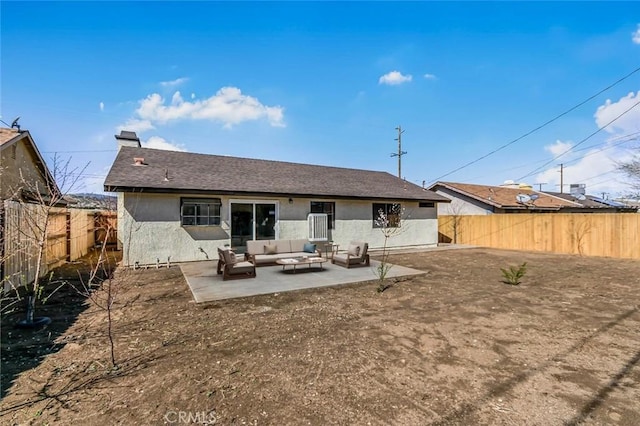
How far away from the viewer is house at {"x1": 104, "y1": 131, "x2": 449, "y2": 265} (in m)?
9.98

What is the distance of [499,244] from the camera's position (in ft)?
56.2

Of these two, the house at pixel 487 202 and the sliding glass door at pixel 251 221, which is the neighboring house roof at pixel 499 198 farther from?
the sliding glass door at pixel 251 221

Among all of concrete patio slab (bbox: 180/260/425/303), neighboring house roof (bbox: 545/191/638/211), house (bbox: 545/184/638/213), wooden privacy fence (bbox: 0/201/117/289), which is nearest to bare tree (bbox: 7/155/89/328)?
wooden privacy fence (bbox: 0/201/117/289)

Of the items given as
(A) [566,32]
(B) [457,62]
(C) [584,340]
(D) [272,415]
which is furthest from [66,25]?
(A) [566,32]

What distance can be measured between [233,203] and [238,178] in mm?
1448

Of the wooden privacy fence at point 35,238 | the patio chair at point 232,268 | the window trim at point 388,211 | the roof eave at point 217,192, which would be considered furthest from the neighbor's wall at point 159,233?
the window trim at point 388,211

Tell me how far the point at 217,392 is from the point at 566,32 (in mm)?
16844

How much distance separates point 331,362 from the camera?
3469 mm

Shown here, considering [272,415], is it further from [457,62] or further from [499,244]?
[499,244]

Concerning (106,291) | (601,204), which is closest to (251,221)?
(106,291)

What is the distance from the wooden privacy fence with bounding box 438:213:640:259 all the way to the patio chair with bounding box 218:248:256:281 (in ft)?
50.8

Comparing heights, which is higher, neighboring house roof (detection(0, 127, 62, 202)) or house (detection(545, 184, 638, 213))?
neighboring house roof (detection(0, 127, 62, 202))

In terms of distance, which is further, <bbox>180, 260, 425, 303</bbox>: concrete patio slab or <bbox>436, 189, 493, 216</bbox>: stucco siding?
<bbox>436, 189, 493, 216</bbox>: stucco siding

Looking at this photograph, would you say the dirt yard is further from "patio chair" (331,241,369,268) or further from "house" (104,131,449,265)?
"house" (104,131,449,265)
